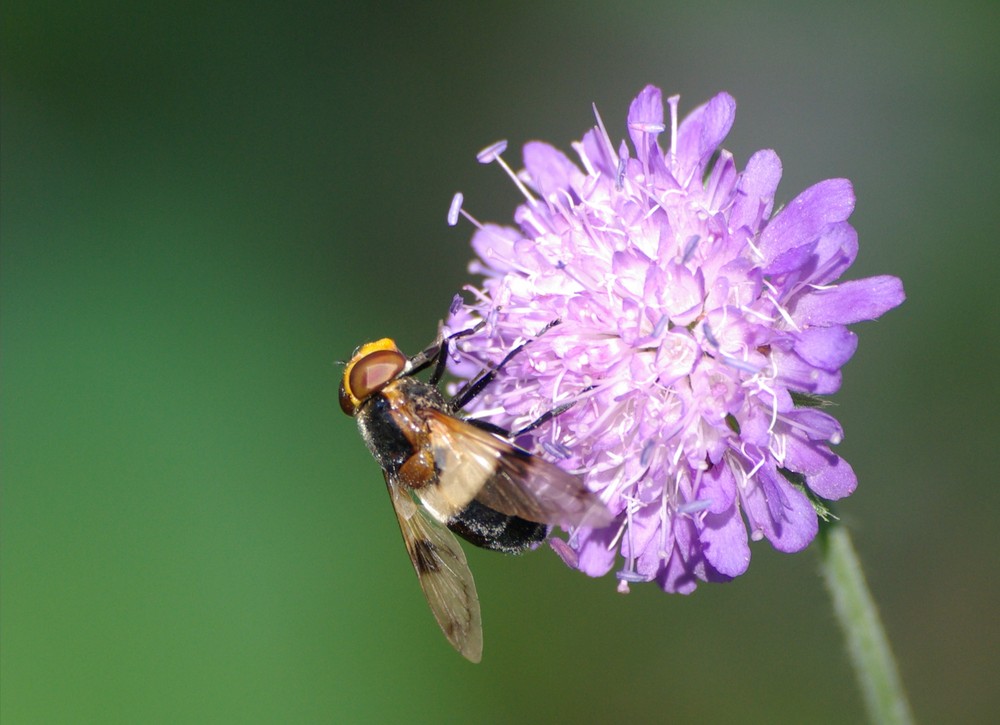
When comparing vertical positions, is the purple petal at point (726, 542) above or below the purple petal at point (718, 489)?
below

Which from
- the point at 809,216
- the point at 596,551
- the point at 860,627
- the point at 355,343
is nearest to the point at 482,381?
the point at 596,551

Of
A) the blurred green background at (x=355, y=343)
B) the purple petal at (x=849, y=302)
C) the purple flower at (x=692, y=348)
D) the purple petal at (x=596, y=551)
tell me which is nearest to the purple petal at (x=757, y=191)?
the purple flower at (x=692, y=348)

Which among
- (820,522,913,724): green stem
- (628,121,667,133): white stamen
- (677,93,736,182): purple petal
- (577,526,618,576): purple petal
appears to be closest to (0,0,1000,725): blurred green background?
(820,522,913,724): green stem

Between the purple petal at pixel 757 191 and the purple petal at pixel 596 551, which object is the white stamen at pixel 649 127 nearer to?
the purple petal at pixel 757 191

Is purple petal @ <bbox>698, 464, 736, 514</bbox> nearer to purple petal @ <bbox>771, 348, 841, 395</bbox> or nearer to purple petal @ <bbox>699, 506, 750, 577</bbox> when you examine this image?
purple petal @ <bbox>699, 506, 750, 577</bbox>

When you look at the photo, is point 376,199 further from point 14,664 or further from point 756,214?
point 756,214

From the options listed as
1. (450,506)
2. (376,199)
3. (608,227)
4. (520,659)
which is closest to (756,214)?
(608,227)

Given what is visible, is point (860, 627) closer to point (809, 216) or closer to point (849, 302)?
point (849, 302)

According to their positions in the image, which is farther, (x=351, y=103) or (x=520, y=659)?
(x=351, y=103)
